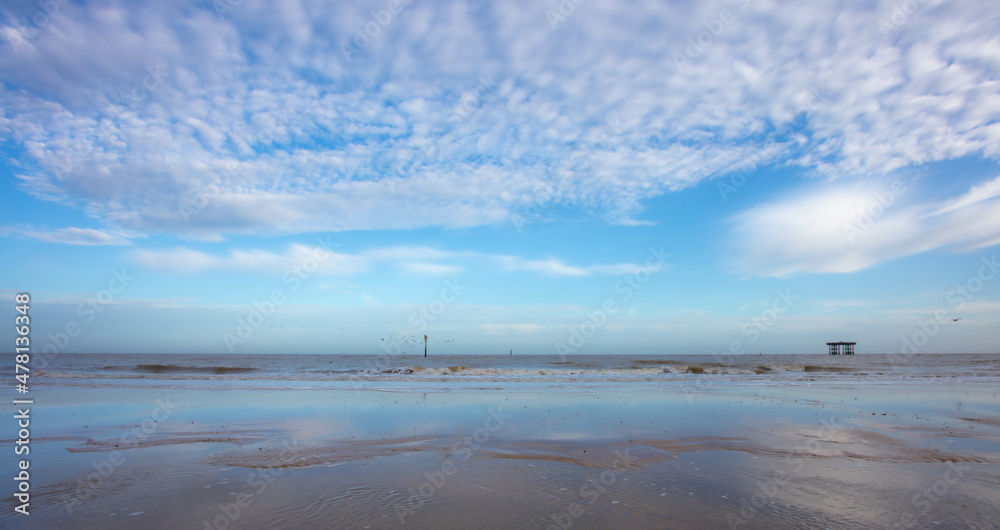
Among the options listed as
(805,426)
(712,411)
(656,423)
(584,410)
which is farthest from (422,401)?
(805,426)

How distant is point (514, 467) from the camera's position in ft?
26.5

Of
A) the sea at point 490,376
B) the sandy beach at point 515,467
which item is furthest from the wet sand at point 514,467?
the sea at point 490,376

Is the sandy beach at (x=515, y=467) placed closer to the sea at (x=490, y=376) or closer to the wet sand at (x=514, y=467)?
the wet sand at (x=514, y=467)

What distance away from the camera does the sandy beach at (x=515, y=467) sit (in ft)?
19.2

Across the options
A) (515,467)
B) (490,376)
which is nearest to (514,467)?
(515,467)

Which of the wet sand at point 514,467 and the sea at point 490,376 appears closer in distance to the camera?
the wet sand at point 514,467

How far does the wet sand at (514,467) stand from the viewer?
19.2 ft

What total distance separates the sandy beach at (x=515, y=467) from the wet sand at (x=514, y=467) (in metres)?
0.04

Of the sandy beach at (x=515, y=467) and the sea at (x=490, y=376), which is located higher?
the sandy beach at (x=515, y=467)

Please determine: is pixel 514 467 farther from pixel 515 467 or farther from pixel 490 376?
pixel 490 376

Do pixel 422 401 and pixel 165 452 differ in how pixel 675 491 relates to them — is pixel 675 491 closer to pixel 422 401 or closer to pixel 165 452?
pixel 165 452

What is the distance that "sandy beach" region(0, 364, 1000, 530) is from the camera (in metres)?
5.86

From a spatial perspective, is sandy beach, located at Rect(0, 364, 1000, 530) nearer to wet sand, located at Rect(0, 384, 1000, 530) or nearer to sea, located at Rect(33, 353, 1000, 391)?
wet sand, located at Rect(0, 384, 1000, 530)

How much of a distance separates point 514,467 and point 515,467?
0.02 m
